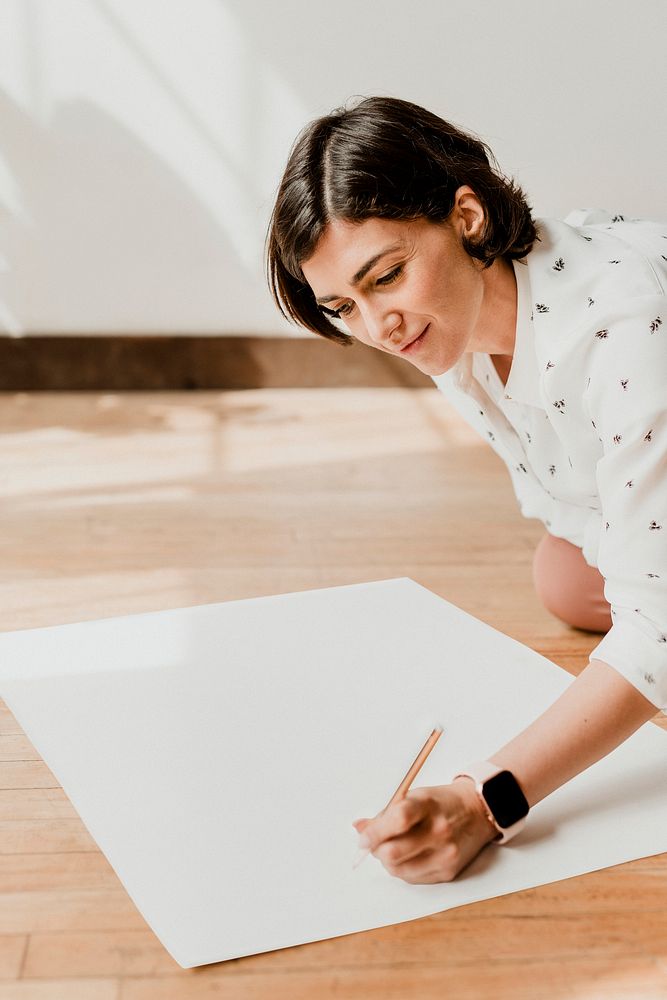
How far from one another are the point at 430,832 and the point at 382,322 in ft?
1.71

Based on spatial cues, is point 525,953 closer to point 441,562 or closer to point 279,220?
point 279,220

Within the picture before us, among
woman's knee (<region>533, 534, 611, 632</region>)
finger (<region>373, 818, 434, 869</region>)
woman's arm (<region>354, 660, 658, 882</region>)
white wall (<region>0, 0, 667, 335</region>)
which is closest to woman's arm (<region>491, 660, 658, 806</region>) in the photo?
woman's arm (<region>354, 660, 658, 882</region>)

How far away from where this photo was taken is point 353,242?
3.87ft

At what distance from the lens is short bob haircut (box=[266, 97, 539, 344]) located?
3.85ft

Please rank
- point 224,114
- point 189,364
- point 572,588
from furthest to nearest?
1. point 189,364
2. point 224,114
3. point 572,588

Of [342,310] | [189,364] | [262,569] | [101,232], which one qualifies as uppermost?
[342,310]

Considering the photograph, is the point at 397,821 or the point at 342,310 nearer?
the point at 397,821

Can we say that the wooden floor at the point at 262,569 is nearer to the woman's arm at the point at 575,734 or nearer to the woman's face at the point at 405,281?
the woman's arm at the point at 575,734

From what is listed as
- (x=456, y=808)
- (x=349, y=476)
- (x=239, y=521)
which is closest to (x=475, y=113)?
(x=349, y=476)

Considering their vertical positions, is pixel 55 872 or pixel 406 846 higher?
pixel 406 846

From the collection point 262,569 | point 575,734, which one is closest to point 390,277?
point 575,734

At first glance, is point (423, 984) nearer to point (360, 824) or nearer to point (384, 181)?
point (360, 824)

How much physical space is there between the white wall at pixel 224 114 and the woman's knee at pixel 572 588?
185 centimetres

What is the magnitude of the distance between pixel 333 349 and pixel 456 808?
245cm
